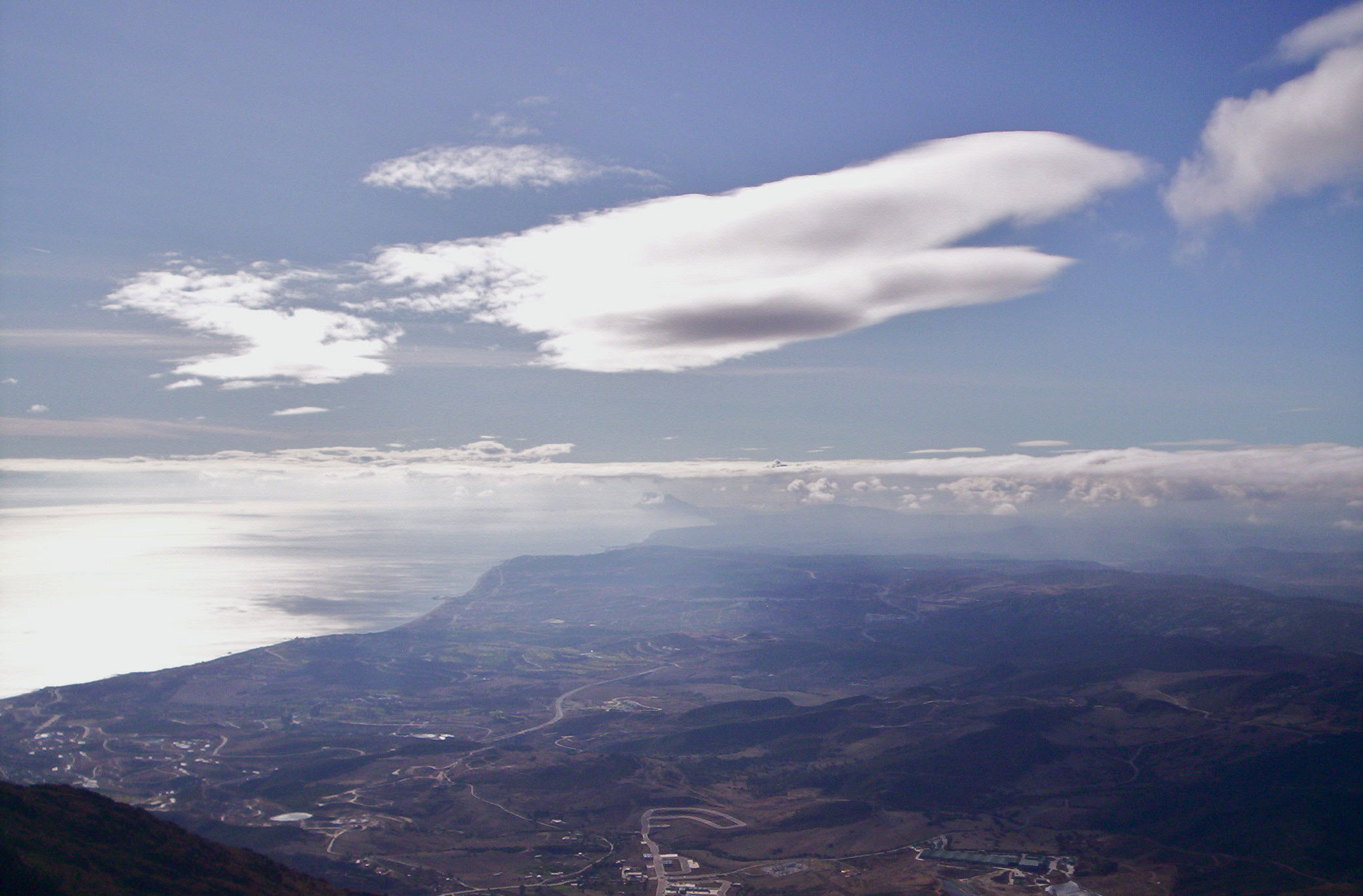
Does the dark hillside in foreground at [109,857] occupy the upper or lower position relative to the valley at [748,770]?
upper

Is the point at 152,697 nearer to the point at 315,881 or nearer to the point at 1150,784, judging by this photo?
the point at 315,881

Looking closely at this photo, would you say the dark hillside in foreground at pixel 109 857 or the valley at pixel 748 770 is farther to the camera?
the valley at pixel 748 770

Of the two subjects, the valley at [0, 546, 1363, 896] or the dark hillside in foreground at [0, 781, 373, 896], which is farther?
the valley at [0, 546, 1363, 896]

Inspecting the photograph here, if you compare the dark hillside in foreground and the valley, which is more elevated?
the dark hillside in foreground

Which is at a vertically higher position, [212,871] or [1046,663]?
[212,871]

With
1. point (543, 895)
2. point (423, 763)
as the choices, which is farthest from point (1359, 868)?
point (423, 763)

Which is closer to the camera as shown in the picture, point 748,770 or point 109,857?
point 109,857

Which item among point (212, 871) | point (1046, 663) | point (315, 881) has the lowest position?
point (1046, 663)

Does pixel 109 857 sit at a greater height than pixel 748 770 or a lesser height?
greater
